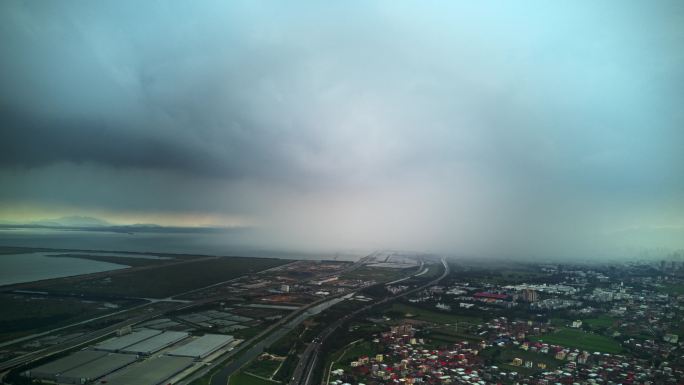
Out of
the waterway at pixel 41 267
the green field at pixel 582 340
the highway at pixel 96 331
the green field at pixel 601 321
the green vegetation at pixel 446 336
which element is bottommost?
the green vegetation at pixel 446 336

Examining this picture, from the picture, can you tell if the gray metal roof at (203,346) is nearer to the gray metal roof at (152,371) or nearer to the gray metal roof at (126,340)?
the gray metal roof at (152,371)

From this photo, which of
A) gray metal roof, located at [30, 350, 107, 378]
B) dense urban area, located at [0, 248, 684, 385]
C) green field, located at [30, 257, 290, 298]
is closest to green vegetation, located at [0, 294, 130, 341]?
dense urban area, located at [0, 248, 684, 385]

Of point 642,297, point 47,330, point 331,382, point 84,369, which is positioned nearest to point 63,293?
point 47,330

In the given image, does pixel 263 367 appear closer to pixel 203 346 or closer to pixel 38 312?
pixel 203 346

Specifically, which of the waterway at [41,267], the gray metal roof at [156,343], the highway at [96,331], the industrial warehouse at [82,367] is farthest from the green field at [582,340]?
the waterway at [41,267]

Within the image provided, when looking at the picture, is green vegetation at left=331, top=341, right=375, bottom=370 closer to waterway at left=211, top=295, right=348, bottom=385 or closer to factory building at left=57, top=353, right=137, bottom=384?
waterway at left=211, top=295, right=348, bottom=385

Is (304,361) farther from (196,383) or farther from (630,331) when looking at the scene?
(630,331)
